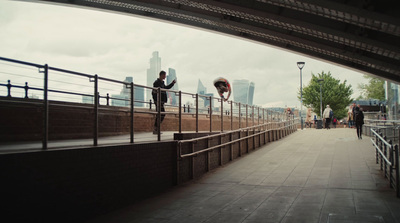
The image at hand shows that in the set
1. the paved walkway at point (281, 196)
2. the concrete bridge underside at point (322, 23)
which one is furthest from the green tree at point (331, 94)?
the paved walkway at point (281, 196)

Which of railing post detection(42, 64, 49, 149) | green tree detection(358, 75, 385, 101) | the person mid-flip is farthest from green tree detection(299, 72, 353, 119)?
railing post detection(42, 64, 49, 149)

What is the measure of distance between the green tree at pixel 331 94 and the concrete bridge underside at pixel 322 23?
5406cm

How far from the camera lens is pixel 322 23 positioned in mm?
9922

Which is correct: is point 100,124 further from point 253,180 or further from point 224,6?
point 224,6

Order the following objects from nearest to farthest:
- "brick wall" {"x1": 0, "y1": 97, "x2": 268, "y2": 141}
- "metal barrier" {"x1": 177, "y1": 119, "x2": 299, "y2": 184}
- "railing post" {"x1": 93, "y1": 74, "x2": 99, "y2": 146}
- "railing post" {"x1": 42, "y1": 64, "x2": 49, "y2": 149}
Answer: "brick wall" {"x1": 0, "y1": 97, "x2": 268, "y2": 141} → "railing post" {"x1": 42, "y1": 64, "x2": 49, "y2": 149} → "railing post" {"x1": 93, "y1": 74, "x2": 99, "y2": 146} → "metal barrier" {"x1": 177, "y1": 119, "x2": 299, "y2": 184}

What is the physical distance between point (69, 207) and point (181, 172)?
13.8 ft

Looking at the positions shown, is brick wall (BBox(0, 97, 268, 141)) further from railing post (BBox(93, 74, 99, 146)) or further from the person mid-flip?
the person mid-flip

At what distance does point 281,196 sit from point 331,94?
64.2 m

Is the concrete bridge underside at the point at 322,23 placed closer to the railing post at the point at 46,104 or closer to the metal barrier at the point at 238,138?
the metal barrier at the point at 238,138

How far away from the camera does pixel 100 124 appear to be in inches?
292

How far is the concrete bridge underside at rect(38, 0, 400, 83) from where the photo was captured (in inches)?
296

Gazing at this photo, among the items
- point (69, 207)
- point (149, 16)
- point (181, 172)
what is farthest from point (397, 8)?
point (149, 16)

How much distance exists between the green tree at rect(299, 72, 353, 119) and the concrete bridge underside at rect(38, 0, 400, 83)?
2128 inches

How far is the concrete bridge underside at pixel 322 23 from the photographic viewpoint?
751 centimetres
